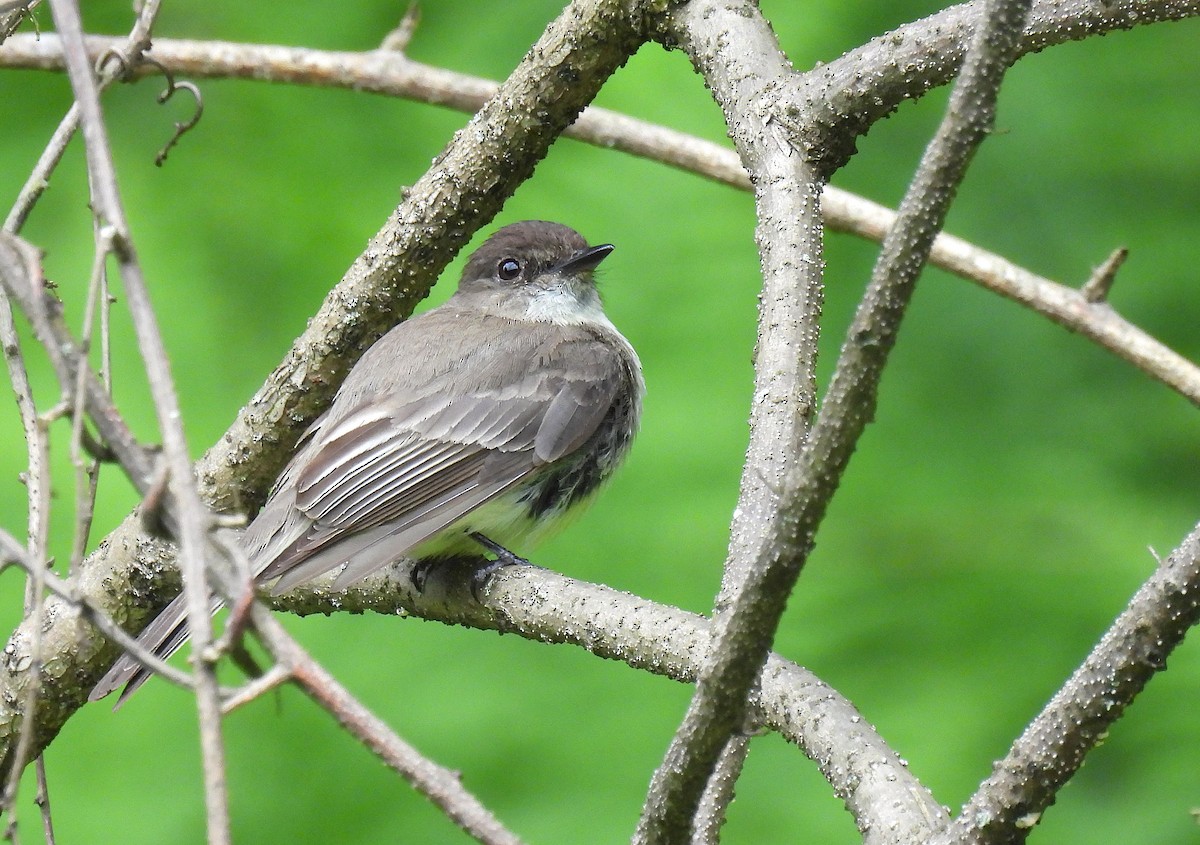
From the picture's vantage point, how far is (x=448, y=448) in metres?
3.65

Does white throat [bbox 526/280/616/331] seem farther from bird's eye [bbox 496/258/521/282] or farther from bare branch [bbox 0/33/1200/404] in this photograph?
bare branch [bbox 0/33/1200/404]

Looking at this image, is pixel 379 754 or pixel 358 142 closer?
pixel 379 754

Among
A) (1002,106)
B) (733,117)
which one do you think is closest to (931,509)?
(1002,106)

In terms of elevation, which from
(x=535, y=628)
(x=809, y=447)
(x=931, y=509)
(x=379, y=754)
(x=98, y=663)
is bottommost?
Answer: (x=379, y=754)

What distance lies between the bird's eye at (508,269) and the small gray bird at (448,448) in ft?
0.83

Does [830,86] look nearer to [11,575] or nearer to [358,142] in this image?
[358,142]

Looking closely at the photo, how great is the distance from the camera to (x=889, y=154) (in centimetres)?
480

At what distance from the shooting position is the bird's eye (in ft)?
14.7

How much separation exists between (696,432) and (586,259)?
69 centimetres

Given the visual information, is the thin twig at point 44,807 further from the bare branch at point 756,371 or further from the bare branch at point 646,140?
the bare branch at point 646,140

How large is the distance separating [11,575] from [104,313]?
2.04 meters

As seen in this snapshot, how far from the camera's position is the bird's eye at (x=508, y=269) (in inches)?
177

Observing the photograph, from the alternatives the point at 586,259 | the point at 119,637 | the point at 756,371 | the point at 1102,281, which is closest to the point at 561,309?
the point at 586,259

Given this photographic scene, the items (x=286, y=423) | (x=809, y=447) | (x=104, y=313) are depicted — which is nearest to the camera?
(x=809, y=447)
